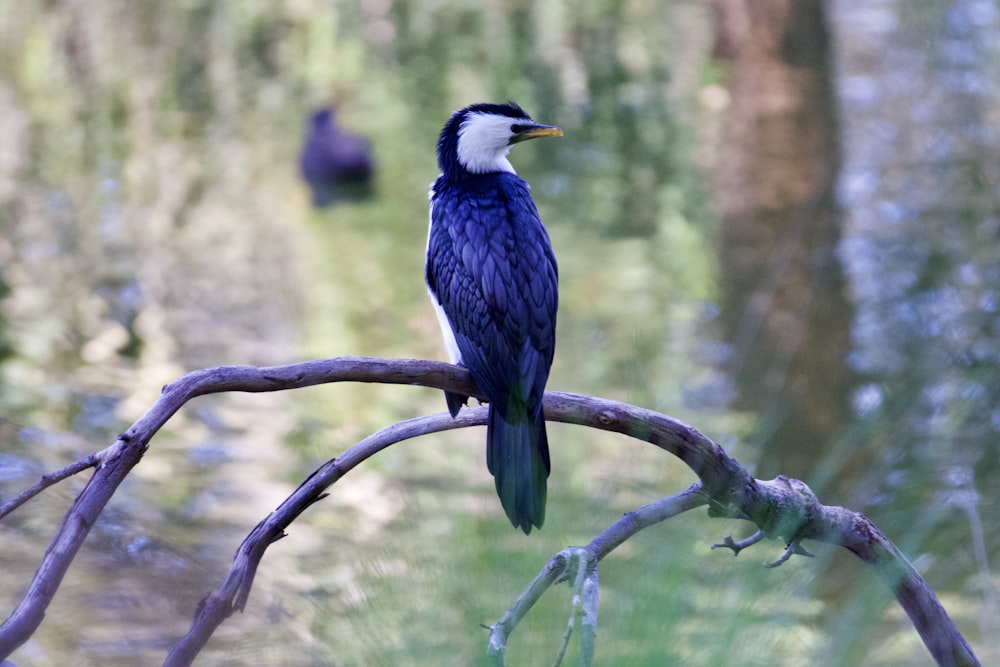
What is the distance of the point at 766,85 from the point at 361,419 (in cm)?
611

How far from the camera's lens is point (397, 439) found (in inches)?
69.5

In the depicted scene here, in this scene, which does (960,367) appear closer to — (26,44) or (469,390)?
(469,390)

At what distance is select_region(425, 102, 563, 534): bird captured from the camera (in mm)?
2266

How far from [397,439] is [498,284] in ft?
2.85

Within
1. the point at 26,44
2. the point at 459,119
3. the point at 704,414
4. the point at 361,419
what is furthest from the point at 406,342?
the point at 26,44

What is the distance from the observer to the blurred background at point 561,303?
120 cm

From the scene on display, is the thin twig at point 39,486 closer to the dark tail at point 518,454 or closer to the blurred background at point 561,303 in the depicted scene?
the blurred background at point 561,303

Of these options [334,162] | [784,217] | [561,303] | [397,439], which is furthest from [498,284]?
[334,162]

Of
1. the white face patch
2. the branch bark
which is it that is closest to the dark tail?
the branch bark

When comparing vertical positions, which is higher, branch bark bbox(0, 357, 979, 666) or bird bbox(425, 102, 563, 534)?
bird bbox(425, 102, 563, 534)

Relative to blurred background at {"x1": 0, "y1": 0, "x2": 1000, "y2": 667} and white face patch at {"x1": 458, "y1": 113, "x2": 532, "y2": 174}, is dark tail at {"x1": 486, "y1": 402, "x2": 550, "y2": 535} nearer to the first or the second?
blurred background at {"x1": 0, "y1": 0, "x2": 1000, "y2": 667}

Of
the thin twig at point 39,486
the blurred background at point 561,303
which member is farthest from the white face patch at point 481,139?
the thin twig at point 39,486

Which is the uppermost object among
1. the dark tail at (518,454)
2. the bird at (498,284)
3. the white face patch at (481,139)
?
the white face patch at (481,139)

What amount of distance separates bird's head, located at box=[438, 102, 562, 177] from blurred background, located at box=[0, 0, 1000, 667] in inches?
27.2
